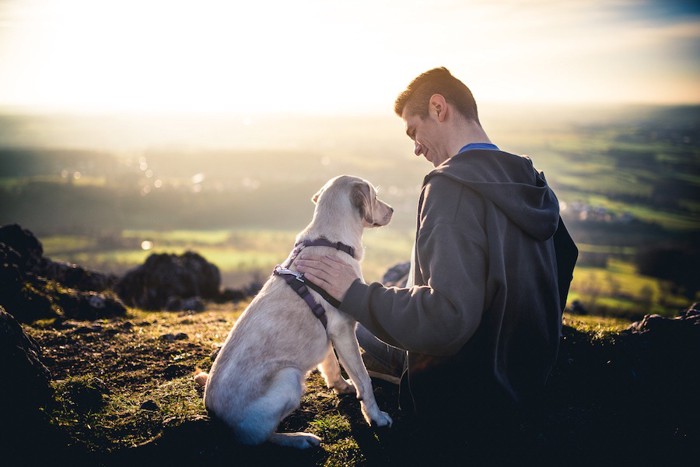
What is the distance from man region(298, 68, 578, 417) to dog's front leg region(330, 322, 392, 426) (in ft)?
2.08

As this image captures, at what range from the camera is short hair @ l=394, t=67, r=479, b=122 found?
4.35m

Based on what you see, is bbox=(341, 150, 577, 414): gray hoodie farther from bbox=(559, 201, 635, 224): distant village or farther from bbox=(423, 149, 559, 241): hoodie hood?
bbox=(559, 201, 635, 224): distant village

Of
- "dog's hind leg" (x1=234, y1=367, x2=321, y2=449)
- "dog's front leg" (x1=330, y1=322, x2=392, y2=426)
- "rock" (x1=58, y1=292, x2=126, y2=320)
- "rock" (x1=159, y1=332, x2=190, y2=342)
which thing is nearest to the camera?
"dog's hind leg" (x1=234, y1=367, x2=321, y2=449)

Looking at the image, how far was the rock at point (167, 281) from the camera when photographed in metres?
13.5

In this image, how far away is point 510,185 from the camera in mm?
3568

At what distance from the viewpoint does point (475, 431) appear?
3965 mm

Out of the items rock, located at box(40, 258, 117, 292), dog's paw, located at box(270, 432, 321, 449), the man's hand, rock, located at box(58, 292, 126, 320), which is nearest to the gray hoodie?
the man's hand

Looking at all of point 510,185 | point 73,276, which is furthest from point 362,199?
point 73,276

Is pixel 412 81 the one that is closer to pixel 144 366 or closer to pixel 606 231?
pixel 144 366

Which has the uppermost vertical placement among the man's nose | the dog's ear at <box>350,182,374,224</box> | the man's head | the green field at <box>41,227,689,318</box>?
the man's head

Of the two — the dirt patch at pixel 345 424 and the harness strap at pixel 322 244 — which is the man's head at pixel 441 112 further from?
the dirt patch at pixel 345 424

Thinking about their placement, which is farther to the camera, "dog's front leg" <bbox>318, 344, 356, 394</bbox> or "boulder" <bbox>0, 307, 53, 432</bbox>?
"dog's front leg" <bbox>318, 344, 356, 394</bbox>

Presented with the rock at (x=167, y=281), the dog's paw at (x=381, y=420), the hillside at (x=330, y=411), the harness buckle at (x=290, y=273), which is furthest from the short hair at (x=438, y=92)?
the rock at (x=167, y=281)

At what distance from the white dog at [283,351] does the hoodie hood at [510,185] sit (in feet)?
6.11
